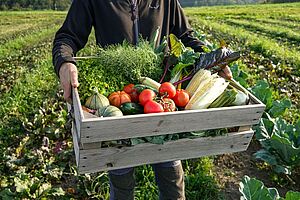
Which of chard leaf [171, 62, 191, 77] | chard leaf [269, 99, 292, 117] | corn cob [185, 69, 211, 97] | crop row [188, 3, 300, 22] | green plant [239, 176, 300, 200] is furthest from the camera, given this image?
crop row [188, 3, 300, 22]

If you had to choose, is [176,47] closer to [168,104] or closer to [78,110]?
[168,104]

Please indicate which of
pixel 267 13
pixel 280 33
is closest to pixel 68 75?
pixel 280 33

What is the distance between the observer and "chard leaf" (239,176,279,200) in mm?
2655

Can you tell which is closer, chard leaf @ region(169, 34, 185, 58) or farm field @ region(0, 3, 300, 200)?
chard leaf @ region(169, 34, 185, 58)

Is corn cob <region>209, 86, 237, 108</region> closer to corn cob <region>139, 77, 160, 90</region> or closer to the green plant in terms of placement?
corn cob <region>139, 77, 160, 90</region>

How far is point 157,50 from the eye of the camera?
2475mm

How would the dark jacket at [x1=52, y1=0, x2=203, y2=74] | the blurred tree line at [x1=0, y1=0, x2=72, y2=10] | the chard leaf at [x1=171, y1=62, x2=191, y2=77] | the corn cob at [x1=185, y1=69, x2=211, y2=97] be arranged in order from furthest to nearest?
the blurred tree line at [x1=0, y1=0, x2=72, y2=10] < the dark jacket at [x1=52, y1=0, x2=203, y2=74] < the chard leaf at [x1=171, y1=62, x2=191, y2=77] < the corn cob at [x1=185, y1=69, x2=211, y2=97]

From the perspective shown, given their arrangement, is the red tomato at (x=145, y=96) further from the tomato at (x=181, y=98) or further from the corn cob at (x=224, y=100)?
the corn cob at (x=224, y=100)

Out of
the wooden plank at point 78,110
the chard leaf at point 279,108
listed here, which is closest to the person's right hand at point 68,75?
the wooden plank at point 78,110

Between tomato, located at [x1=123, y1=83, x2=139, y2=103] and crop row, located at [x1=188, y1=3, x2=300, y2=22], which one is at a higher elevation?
tomato, located at [x1=123, y1=83, x2=139, y2=103]

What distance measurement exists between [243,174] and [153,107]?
2.23m

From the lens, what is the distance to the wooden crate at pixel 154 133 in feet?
6.06

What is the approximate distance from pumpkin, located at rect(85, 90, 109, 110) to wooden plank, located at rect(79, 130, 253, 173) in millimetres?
245

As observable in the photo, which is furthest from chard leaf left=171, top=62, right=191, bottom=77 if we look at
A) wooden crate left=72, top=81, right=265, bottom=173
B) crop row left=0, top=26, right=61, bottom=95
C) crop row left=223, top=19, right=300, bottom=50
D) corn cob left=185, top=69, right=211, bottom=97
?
crop row left=223, top=19, right=300, bottom=50
